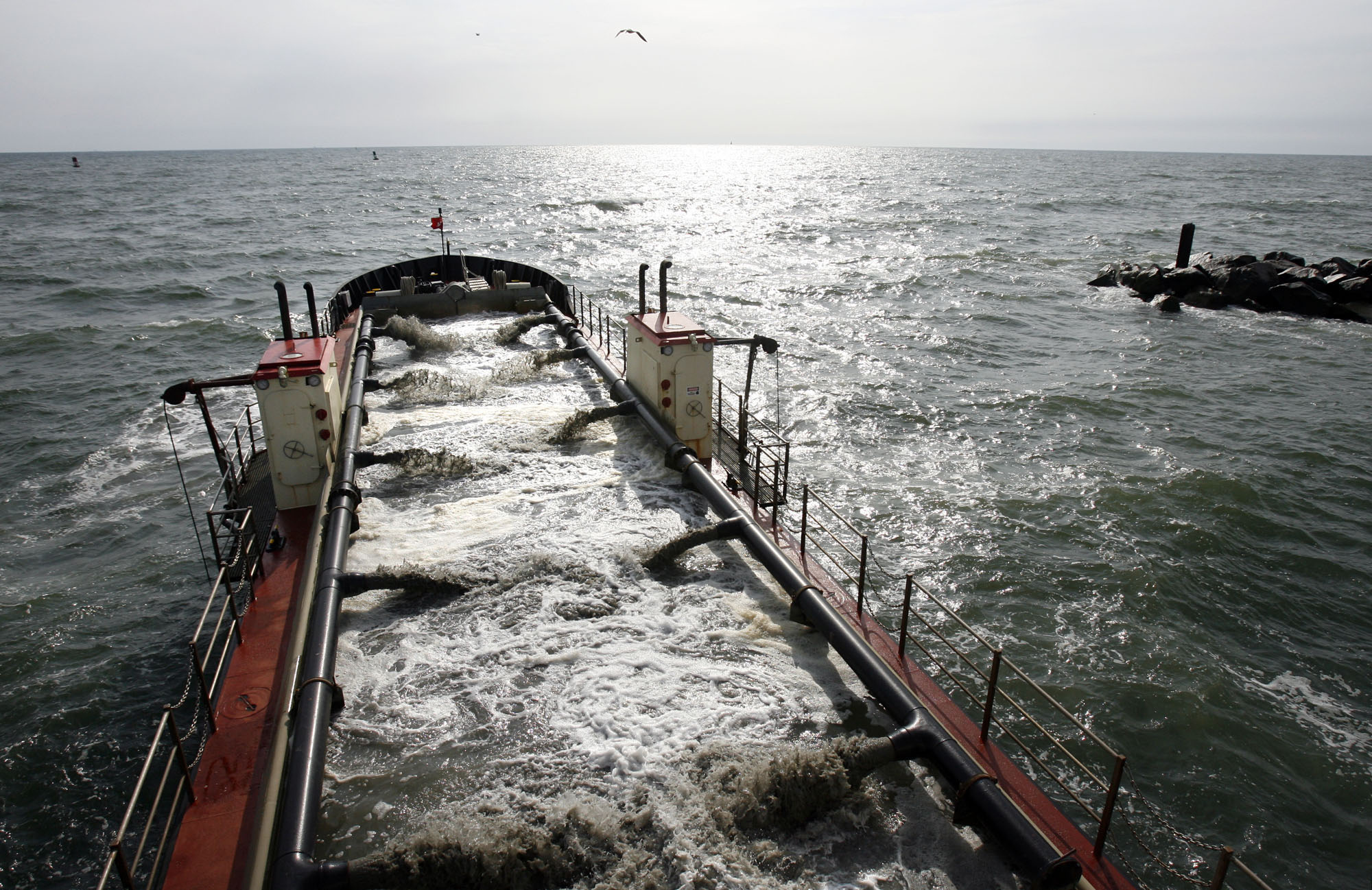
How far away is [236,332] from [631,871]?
106ft

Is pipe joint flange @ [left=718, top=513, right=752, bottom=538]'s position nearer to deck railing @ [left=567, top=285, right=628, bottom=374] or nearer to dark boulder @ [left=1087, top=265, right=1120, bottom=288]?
deck railing @ [left=567, top=285, right=628, bottom=374]

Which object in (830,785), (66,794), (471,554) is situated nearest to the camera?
(830,785)

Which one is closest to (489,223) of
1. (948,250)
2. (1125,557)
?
(948,250)

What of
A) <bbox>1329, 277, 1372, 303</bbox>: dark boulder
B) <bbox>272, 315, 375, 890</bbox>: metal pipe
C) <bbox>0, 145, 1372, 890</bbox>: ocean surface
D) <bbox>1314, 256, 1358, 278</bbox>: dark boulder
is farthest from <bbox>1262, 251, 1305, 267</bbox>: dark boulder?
<bbox>272, 315, 375, 890</bbox>: metal pipe

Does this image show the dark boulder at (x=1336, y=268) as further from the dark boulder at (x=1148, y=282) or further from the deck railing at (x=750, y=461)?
the deck railing at (x=750, y=461)

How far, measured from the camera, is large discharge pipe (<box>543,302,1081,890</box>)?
218 inches

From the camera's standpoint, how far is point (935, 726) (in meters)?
6.63

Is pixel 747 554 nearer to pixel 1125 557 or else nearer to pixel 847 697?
pixel 847 697

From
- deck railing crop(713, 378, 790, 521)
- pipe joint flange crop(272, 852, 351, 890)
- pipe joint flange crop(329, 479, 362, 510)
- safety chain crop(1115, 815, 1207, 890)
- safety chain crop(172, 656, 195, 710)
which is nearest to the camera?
safety chain crop(1115, 815, 1207, 890)

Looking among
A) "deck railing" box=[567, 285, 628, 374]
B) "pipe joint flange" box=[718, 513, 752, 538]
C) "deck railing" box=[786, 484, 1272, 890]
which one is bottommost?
"deck railing" box=[786, 484, 1272, 890]

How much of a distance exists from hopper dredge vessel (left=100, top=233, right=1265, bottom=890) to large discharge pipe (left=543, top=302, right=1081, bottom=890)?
0.06 ft

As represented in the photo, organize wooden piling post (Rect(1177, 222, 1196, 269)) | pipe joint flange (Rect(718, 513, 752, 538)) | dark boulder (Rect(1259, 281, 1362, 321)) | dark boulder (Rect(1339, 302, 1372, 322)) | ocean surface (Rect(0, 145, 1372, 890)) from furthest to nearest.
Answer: wooden piling post (Rect(1177, 222, 1196, 269)) < dark boulder (Rect(1259, 281, 1362, 321)) < dark boulder (Rect(1339, 302, 1372, 322)) < pipe joint flange (Rect(718, 513, 752, 538)) < ocean surface (Rect(0, 145, 1372, 890))

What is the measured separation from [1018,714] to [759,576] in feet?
14.0

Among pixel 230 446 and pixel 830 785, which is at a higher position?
pixel 830 785
